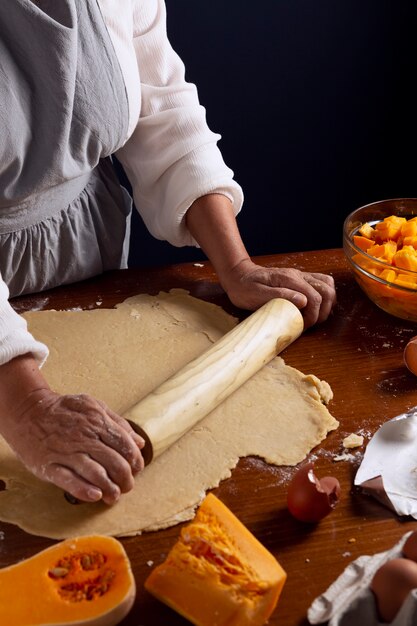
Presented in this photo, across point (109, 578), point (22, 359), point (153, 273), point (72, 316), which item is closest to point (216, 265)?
point (153, 273)

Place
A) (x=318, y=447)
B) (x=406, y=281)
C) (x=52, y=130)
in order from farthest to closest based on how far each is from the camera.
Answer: (x=406, y=281), (x=52, y=130), (x=318, y=447)

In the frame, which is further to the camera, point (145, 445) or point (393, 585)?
point (145, 445)

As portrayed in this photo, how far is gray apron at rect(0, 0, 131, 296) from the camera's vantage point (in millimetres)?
1197

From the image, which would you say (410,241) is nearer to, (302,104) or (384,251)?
(384,251)

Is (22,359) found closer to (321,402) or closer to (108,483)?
(108,483)

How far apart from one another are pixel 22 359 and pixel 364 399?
530 millimetres

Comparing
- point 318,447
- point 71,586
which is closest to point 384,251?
point 318,447

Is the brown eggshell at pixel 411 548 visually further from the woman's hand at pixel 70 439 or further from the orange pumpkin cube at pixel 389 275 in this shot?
the orange pumpkin cube at pixel 389 275

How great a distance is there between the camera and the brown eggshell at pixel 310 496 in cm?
97

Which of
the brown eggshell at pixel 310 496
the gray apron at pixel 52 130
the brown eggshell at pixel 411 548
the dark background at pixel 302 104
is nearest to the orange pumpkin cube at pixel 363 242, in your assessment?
the gray apron at pixel 52 130

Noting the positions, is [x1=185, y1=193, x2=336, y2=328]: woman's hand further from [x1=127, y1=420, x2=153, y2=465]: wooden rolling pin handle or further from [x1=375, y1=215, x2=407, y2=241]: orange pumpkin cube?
[x1=127, y1=420, x2=153, y2=465]: wooden rolling pin handle

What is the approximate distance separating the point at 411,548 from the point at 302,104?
6.72ft

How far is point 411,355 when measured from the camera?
128cm

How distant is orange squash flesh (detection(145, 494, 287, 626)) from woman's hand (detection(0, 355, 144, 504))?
0.47 feet
